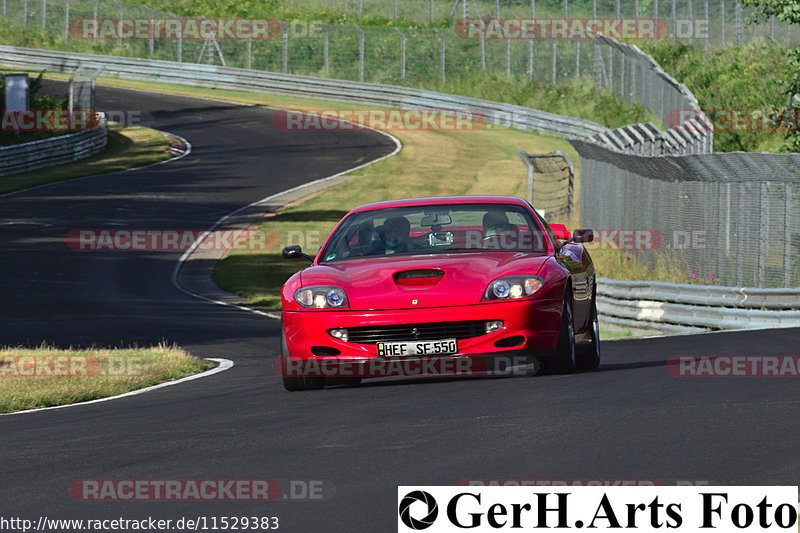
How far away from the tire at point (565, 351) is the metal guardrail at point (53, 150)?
124 ft

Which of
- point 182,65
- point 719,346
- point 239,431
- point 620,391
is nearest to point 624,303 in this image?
point 719,346

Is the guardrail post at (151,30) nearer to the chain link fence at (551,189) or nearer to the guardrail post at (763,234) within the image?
the chain link fence at (551,189)

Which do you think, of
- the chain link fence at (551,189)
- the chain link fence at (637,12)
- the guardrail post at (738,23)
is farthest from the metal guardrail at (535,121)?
the guardrail post at (738,23)

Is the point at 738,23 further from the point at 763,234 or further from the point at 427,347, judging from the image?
the point at 427,347

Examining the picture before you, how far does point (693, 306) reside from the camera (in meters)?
18.9

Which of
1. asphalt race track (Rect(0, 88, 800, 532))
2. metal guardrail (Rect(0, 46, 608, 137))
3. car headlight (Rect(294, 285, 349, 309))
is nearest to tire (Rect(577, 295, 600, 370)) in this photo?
asphalt race track (Rect(0, 88, 800, 532))

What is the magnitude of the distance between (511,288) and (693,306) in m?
9.33

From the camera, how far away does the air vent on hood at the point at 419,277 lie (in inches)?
401

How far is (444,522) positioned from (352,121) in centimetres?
5498

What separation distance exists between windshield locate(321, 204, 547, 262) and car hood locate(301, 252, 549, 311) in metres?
0.41

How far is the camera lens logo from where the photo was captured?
552cm

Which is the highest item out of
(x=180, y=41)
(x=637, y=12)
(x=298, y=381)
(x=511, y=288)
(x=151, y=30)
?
(x=637, y=12)

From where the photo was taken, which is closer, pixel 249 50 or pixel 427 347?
pixel 427 347

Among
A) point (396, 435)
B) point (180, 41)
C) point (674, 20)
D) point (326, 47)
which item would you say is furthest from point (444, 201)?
point (180, 41)
